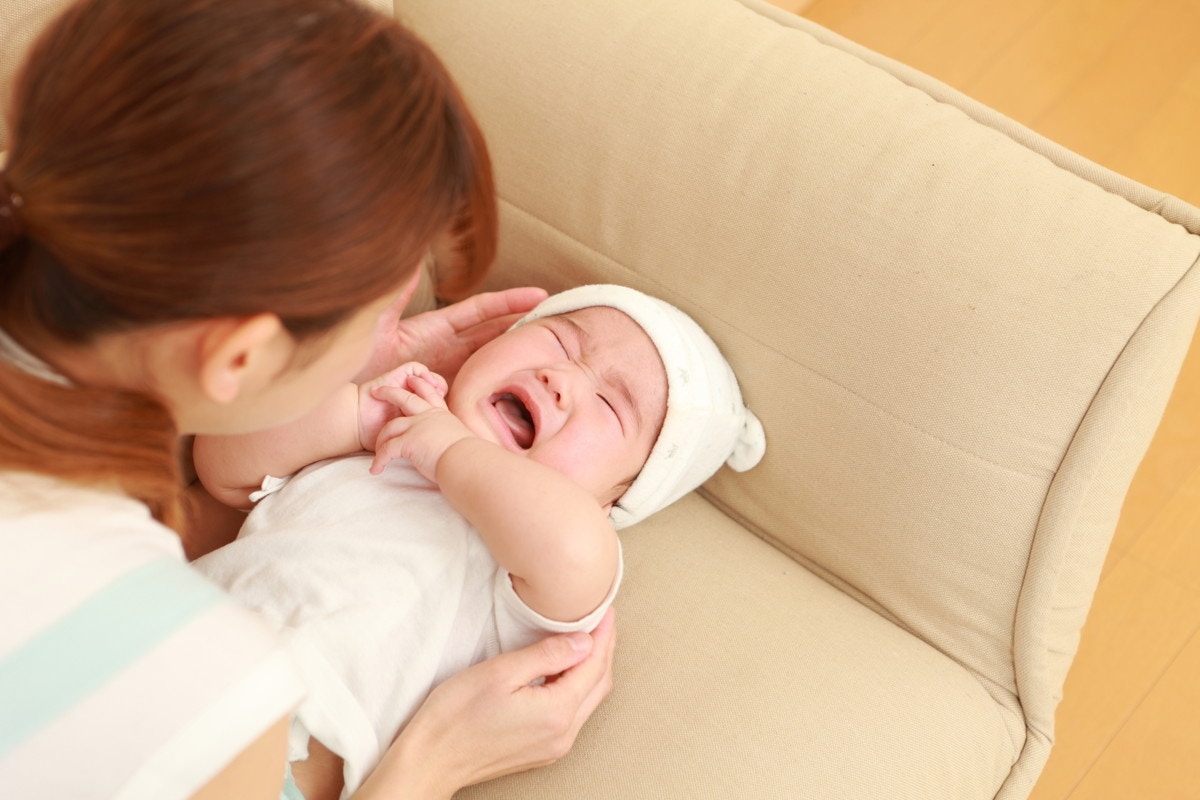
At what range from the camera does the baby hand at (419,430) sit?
1.09 m

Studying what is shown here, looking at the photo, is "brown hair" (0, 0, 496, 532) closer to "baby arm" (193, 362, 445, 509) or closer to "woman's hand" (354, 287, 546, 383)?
"baby arm" (193, 362, 445, 509)

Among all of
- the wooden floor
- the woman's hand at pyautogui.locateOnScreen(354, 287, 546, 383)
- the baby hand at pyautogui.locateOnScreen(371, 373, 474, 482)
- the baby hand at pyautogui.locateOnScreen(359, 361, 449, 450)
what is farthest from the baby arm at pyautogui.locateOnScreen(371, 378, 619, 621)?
the wooden floor

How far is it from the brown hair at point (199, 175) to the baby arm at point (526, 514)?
408mm

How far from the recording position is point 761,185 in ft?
3.81

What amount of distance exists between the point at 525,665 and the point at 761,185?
597 millimetres

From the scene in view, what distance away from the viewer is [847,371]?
1136 mm

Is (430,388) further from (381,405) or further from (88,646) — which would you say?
(88,646)

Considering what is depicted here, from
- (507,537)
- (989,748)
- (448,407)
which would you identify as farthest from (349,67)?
(989,748)

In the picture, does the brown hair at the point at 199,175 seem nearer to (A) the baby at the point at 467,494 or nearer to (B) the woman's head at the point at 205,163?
(B) the woman's head at the point at 205,163

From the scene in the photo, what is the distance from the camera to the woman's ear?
2.01ft

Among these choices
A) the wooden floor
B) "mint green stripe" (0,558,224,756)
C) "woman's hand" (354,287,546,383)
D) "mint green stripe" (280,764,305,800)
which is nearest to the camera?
"mint green stripe" (0,558,224,756)

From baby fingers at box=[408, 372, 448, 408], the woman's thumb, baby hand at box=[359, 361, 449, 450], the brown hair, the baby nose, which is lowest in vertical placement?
the woman's thumb

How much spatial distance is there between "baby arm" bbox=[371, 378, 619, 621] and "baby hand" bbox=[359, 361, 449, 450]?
0.11m

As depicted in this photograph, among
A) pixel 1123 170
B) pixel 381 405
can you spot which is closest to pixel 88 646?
pixel 381 405
